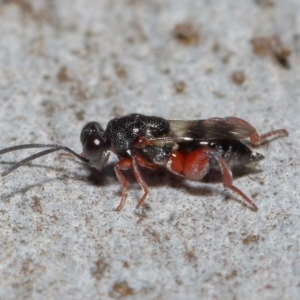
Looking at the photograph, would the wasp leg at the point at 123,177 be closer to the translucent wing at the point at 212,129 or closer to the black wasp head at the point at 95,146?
the black wasp head at the point at 95,146

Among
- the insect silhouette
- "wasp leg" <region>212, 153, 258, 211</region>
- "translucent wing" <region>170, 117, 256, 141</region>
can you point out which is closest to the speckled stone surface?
"wasp leg" <region>212, 153, 258, 211</region>

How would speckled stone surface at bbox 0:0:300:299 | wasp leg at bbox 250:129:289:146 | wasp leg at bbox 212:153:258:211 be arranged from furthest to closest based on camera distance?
wasp leg at bbox 250:129:289:146, wasp leg at bbox 212:153:258:211, speckled stone surface at bbox 0:0:300:299

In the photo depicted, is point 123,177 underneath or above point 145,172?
above

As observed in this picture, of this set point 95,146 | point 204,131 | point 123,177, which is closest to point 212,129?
point 204,131

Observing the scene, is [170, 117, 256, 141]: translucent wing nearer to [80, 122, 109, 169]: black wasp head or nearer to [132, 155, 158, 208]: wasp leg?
[132, 155, 158, 208]: wasp leg

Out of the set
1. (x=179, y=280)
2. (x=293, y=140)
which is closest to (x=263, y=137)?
(x=293, y=140)

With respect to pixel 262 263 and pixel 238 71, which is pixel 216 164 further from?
pixel 238 71

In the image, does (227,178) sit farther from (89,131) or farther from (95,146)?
(89,131)
